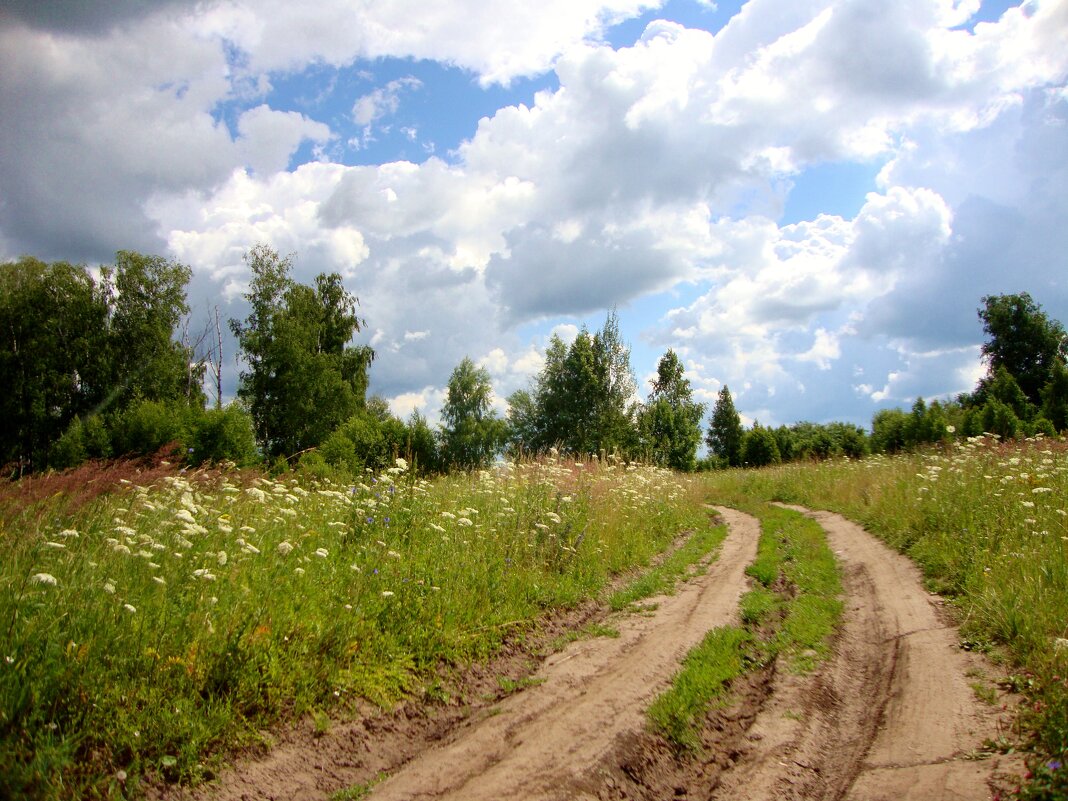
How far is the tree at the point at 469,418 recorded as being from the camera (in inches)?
2279

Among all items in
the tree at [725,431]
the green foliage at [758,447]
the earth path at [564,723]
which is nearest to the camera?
the earth path at [564,723]

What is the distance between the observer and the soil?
416 cm

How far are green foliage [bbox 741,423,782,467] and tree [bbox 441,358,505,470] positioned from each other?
80.5ft

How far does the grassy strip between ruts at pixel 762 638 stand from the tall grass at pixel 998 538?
4.81 ft

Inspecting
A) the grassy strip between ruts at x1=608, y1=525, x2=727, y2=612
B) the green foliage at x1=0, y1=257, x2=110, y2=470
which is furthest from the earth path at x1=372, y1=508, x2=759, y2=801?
the green foliage at x1=0, y1=257, x2=110, y2=470

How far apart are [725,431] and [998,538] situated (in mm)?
62135

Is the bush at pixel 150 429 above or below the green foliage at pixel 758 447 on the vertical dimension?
above

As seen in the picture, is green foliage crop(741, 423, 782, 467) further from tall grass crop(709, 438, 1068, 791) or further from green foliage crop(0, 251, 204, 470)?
green foliage crop(0, 251, 204, 470)

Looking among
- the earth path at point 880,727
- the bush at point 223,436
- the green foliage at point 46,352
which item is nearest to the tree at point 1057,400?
the earth path at point 880,727

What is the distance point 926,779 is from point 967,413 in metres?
39.7

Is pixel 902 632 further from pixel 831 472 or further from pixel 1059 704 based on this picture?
pixel 831 472

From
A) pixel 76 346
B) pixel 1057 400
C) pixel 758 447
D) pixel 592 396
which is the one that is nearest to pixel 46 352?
pixel 76 346

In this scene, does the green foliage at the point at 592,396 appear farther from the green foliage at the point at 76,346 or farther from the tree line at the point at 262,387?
the green foliage at the point at 76,346

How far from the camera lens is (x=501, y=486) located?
11945 mm
